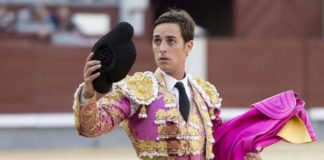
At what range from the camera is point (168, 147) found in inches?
114

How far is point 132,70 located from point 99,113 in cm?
714

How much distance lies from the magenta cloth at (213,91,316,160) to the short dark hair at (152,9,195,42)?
53 centimetres

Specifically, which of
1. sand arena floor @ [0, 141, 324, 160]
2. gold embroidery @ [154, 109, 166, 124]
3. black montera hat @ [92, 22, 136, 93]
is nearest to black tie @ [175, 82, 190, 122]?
gold embroidery @ [154, 109, 166, 124]

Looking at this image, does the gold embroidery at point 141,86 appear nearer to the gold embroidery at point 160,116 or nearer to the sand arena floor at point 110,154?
the gold embroidery at point 160,116

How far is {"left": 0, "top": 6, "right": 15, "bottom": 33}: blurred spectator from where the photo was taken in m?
9.40

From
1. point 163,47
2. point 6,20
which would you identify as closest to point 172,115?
point 163,47

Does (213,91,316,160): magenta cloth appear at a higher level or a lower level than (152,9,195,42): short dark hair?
lower

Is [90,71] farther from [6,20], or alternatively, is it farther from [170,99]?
[6,20]

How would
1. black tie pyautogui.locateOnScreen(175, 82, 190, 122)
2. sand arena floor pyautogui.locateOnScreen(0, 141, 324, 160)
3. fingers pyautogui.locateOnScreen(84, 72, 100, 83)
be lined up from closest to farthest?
fingers pyautogui.locateOnScreen(84, 72, 100, 83)
black tie pyautogui.locateOnScreen(175, 82, 190, 122)
sand arena floor pyautogui.locateOnScreen(0, 141, 324, 160)

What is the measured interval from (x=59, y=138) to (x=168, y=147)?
6975 mm

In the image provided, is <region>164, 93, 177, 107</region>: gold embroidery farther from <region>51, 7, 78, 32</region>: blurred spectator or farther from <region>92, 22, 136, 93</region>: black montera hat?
<region>51, 7, 78, 32</region>: blurred spectator

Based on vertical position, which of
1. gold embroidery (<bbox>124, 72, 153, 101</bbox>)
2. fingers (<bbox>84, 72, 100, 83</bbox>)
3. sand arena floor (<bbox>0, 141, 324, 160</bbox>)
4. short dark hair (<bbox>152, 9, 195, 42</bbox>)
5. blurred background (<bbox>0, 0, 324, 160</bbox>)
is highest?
short dark hair (<bbox>152, 9, 195, 42</bbox>)

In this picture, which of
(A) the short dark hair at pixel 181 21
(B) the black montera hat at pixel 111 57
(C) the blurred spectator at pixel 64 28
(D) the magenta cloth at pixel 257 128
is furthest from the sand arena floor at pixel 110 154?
(B) the black montera hat at pixel 111 57

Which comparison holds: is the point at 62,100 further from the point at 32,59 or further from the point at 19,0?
the point at 19,0
